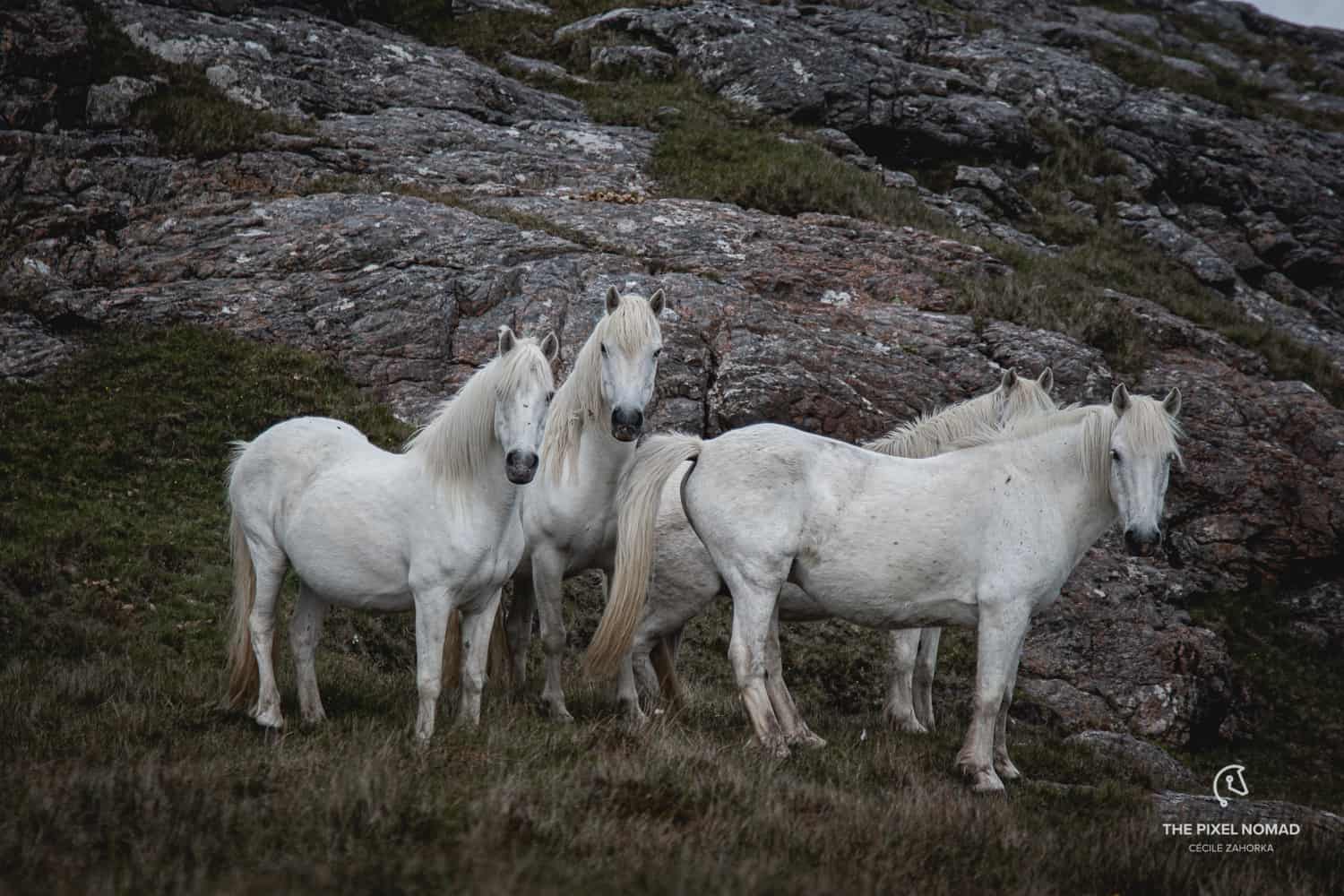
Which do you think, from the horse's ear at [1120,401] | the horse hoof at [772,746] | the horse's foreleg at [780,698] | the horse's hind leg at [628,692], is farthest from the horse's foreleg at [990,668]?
the horse's hind leg at [628,692]

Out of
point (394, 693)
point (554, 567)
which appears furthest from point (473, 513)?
point (394, 693)

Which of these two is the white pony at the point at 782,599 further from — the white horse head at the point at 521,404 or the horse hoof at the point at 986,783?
the white horse head at the point at 521,404

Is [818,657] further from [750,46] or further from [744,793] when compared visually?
[750,46]

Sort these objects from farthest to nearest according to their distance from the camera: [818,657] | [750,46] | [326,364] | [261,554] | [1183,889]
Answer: [750,46] → [326,364] → [818,657] → [261,554] → [1183,889]

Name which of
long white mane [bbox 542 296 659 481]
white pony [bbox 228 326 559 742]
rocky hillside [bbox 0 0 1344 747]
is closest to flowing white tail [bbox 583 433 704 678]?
long white mane [bbox 542 296 659 481]

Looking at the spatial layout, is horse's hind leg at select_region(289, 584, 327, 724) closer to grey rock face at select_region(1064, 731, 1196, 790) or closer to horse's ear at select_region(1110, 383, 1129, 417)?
horse's ear at select_region(1110, 383, 1129, 417)

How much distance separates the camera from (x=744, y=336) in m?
14.4

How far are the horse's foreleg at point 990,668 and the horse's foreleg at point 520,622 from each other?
3.69 metres

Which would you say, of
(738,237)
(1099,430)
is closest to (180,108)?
(738,237)

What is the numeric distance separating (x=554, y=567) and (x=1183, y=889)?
15.2 ft

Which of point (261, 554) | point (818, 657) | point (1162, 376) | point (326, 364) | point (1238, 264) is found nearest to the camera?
point (261, 554)

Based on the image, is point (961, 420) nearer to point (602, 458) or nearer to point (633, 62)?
point (602, 458)

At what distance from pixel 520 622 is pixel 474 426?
2751 mm

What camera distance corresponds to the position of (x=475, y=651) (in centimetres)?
668
